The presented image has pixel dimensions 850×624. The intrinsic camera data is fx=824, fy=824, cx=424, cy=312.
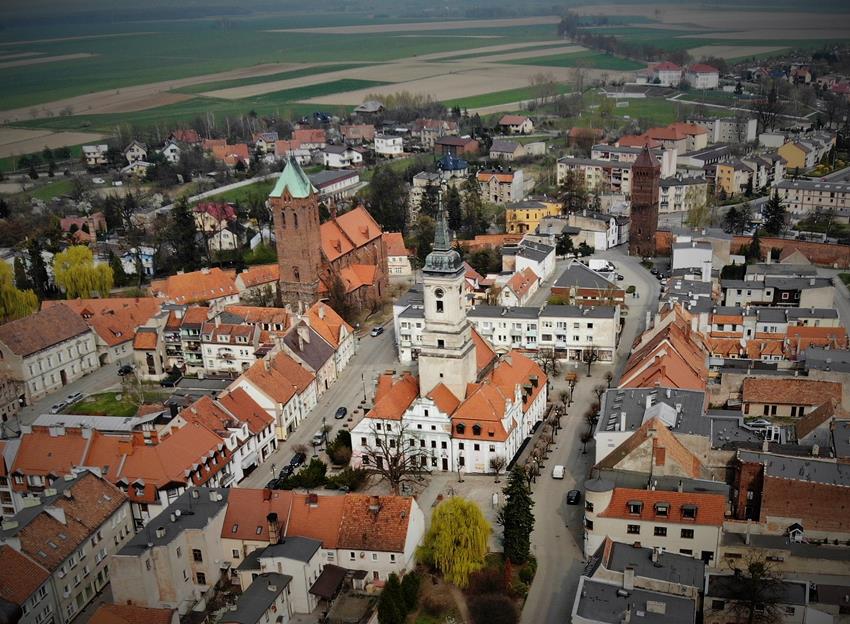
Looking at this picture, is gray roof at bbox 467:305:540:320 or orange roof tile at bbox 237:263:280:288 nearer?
gray roof at bbox 467:305:540:320

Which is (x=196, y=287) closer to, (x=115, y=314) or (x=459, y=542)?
(x=115, y=314)

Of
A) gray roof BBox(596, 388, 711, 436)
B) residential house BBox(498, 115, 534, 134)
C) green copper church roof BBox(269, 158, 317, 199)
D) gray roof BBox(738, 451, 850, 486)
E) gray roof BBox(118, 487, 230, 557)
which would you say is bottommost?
gray roof BBox(118, 487, 230, 557)

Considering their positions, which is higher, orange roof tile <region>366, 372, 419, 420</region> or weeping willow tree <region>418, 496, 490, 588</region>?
orange roof tile <region>366, 372, 419, 420</region>

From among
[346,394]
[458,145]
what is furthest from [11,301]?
[458,145]

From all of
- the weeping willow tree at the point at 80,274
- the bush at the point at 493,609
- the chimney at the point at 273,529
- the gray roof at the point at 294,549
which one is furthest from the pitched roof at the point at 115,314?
the bush at the point at 493,609

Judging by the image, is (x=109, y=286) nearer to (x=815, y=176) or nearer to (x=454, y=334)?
(x=454, y=334)

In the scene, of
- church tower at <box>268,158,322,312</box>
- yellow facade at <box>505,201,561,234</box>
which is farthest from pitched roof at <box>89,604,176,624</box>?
yellow facade at <box>505,201,561,234</box>

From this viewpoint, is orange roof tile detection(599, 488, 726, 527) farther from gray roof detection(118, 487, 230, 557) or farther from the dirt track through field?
the dirt track through field
